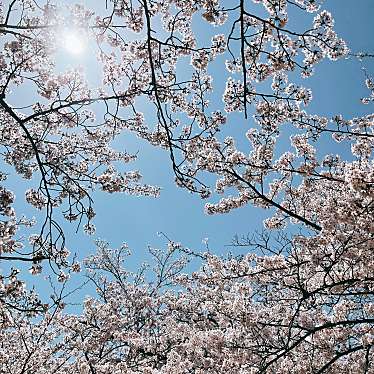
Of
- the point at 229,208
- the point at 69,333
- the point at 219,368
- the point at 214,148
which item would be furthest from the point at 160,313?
the point at 214,148

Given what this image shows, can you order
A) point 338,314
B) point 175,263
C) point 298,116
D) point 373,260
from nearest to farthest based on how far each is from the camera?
point 373,260 < point 338,314 < point 298,116 < point 175,263

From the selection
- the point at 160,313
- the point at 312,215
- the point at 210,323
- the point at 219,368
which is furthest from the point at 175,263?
the point at 312,215

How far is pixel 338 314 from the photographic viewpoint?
6809 mm

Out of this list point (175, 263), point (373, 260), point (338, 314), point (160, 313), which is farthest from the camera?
point (175, 263)

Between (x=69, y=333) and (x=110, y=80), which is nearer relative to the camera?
(x=110, y=80)

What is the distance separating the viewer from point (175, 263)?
761 inches

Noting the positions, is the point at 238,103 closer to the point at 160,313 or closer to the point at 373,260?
the point at 373,260

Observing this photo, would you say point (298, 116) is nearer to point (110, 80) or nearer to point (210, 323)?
point (110, 80)

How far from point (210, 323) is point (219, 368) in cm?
464

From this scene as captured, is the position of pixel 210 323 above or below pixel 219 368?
above

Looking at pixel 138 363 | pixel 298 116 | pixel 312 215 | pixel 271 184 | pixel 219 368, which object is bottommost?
pixel 219 368

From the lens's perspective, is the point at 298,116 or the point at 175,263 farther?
the point at 175,263

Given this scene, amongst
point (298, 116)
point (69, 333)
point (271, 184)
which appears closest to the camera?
point (298, 116)

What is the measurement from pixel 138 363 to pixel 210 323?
2950mm
